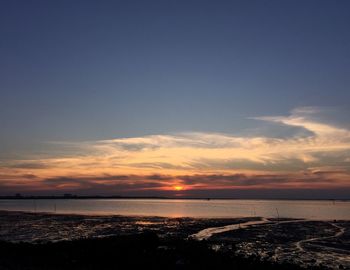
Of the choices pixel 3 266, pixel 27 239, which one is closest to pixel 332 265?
pixel 3 266

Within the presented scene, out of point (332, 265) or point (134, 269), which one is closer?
point (134, 269)

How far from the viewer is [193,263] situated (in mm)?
25094

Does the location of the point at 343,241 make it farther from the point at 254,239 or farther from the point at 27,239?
the point at 27,239

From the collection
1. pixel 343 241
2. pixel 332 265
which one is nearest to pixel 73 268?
pixel 332 265

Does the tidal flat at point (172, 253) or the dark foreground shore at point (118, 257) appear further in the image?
the tidal flat at point (172, 253)

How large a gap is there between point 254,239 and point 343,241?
8.70m

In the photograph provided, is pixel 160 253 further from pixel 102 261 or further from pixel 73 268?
pixel 73 268

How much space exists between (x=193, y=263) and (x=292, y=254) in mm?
11371

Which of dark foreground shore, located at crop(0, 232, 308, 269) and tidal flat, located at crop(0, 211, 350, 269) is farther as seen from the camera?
tidal flat, located at crop(0, 211, 350, 269)

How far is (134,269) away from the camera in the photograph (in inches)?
905

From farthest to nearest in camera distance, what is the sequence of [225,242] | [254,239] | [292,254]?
[254,239], [225,242], [292,254]

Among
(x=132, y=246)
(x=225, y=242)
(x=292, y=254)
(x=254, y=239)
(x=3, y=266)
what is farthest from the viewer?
(x=254, y=239)

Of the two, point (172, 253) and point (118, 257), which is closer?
point (118, 257)

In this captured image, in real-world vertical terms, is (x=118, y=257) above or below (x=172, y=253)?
above
